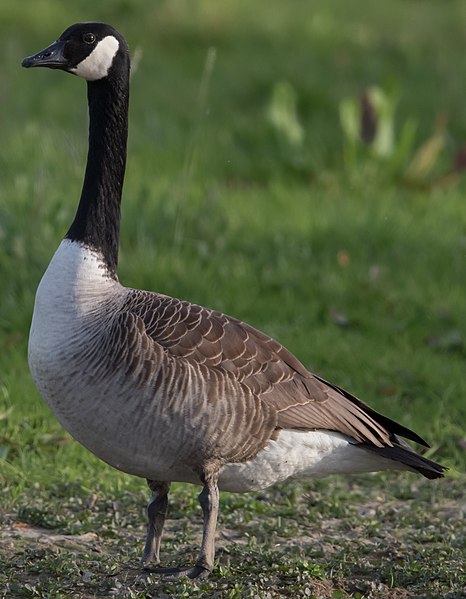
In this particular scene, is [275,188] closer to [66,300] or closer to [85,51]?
[85,51]

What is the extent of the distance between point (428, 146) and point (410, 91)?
2358 millimetres

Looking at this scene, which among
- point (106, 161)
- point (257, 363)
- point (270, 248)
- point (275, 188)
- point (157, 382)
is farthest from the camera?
point (275, 188)

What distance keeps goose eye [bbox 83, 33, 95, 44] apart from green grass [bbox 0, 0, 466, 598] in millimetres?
2300

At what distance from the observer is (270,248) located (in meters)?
9.11

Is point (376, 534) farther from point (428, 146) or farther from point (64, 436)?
point (428, 146)

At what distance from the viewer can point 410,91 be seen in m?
12.4

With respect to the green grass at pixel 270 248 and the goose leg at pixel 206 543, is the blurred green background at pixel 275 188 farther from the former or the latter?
the goose leg at pixel 206 543

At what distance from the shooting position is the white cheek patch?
16.7 feet

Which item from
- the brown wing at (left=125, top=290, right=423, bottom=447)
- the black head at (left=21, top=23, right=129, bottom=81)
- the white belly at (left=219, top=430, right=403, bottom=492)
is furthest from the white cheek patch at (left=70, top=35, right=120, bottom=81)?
the white belly at (left=219, top=430, right=403, bottom=492)

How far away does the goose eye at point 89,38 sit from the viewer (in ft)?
16.7

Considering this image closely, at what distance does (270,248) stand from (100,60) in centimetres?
415

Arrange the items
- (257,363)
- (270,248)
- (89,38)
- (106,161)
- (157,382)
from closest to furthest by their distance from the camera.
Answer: (157,382)
(257,363)
(89,38)
(106,161)
(270,248)

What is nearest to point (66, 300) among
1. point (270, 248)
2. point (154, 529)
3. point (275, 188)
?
point (154, 529)

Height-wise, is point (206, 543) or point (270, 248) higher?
point (270, 248)
